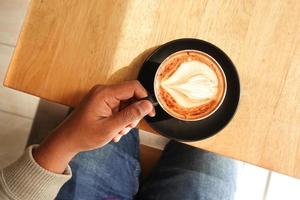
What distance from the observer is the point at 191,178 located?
979 millimetres

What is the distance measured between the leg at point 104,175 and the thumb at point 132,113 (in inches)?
13.0

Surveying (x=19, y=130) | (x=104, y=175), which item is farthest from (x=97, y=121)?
(x=19, y=130)

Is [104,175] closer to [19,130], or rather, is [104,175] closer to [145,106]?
[145,106]

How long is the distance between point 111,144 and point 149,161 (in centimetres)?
20

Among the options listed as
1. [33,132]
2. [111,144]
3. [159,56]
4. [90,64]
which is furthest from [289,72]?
[33,132]

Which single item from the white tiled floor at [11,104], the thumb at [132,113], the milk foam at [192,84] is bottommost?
the white tiled floor at [11,104]

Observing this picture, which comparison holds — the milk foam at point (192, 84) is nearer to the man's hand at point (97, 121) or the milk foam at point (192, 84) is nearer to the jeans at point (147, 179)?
the man's hand at point (97, 121)

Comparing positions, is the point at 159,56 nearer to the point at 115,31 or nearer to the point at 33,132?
the point at 115,31

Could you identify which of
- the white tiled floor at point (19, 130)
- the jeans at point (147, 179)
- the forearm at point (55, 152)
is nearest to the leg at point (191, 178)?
the jeans at point (147, 179)

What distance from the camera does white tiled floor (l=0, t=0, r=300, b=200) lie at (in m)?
1.24

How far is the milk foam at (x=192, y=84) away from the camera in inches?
26.7

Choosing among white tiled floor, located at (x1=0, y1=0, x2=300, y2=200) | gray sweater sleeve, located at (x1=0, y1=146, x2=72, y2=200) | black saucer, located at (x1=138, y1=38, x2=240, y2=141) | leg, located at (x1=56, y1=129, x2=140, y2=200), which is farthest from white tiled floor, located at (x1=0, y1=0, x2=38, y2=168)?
black saucer, located at (x1=138, y1=38, x2=240, y2=141)

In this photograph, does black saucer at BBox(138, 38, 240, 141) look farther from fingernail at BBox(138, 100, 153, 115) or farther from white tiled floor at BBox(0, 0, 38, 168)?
white tiled floor at BBox(0, 0, 38, 168)

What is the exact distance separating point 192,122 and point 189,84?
2.9 inches
